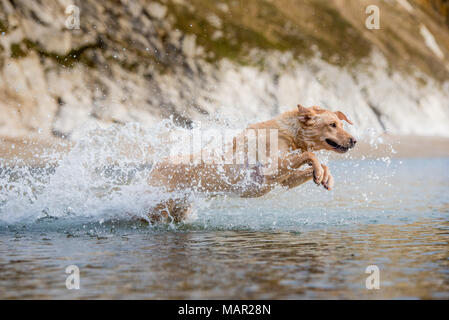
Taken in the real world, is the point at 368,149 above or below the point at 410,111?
below

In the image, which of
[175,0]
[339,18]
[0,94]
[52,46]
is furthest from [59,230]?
[339,18]

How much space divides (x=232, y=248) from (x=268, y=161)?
189 cm

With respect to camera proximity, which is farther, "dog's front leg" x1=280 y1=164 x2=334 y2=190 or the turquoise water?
"dog's front leg" x1=280 y1=164 x2=334 y2=190

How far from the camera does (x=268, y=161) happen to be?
964 centimetres

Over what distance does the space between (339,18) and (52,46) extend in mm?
20938

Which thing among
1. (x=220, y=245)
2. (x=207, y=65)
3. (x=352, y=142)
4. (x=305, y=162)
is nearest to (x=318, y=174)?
(x=305, y=162)

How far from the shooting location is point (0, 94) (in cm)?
3028

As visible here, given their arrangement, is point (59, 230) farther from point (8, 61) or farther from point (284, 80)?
point (284, 80)

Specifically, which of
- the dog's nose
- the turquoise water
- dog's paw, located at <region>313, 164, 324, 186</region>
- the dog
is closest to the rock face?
the turquoise water

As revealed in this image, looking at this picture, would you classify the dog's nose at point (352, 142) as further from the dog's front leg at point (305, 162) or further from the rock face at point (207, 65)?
the rock face at point (207, 65)

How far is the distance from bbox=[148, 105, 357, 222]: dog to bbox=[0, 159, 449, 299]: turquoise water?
0.38 m

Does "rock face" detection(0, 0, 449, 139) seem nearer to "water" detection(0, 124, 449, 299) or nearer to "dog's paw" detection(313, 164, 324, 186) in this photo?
"water" detection(0, 124, 449, 299)

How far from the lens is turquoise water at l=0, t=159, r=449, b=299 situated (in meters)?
6.20

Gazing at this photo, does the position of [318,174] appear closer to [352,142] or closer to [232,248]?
[352,142]
